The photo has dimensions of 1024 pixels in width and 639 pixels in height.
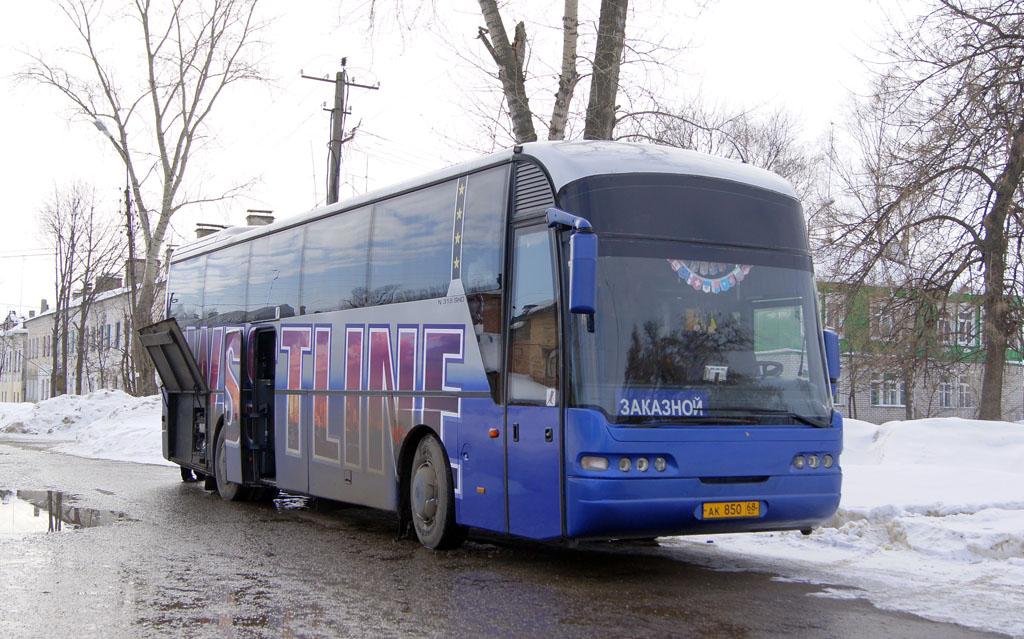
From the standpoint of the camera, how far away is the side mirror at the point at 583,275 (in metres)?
7.14

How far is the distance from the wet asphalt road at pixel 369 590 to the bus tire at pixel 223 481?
8.00 feet

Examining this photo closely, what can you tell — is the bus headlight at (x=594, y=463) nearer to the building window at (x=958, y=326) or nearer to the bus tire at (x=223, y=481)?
the bus tire at (x=223, y=481)

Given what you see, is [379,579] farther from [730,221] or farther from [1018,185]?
[1018,185]

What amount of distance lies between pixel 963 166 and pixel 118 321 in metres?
63.2

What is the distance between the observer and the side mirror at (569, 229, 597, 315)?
714cm

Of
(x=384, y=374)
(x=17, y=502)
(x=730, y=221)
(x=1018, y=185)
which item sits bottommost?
(x=17, y=502)

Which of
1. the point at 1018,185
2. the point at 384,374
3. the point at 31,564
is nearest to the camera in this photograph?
the point at 31,564

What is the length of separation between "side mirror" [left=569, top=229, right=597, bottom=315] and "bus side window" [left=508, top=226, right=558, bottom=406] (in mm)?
663

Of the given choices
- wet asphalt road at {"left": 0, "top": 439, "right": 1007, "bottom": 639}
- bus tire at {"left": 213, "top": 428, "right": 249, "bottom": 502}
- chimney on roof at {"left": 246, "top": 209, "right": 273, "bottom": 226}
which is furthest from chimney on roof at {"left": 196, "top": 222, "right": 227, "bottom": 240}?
wet asphalt road at {"left": 0, "top": 439, "right": 1007, "bottom": 639}

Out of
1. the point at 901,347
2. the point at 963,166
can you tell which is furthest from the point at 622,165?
the point at 901,347

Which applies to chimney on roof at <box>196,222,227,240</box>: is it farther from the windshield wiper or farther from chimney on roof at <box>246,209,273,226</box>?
the windshield wiper

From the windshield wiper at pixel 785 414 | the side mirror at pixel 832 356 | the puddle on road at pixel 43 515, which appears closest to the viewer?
the windshield wiper at pixel 785 414

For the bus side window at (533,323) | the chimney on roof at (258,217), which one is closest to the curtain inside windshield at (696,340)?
the bus side window at (533,323)

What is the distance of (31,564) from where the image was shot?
27.9 feet
